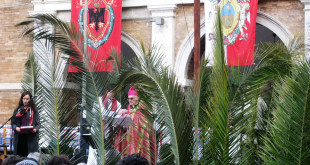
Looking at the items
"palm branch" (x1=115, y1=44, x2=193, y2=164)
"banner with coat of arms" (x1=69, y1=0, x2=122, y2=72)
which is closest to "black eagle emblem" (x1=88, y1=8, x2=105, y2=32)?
"banner with coat of arms" (x1=69, y1=0, x2=122, y2=72)

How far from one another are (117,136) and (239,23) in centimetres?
976

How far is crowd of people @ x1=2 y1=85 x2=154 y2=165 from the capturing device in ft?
16.4

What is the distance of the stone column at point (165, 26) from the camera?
16.9 metres

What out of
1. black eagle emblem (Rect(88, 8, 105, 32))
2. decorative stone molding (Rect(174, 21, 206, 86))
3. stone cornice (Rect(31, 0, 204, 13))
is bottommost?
decorative stone molding (Rect(174, 21, 206, 86))

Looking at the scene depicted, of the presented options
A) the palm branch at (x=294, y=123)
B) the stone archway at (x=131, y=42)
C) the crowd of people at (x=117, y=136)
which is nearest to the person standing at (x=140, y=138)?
the crowd of people at (x=117, y=136)

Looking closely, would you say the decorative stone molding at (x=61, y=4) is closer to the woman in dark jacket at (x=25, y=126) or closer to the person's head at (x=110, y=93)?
the woman in dark jacket at (x=25, y=126)

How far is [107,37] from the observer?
17.2 metres

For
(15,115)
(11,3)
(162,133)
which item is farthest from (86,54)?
(11,3)

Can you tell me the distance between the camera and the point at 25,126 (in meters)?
9.26

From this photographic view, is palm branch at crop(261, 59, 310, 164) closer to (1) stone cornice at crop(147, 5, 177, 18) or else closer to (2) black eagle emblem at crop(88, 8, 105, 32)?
(1) stone cornice at crop(147, 5, 177, 18)

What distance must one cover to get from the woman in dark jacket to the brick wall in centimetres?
1052

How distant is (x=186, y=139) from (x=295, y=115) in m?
1.32

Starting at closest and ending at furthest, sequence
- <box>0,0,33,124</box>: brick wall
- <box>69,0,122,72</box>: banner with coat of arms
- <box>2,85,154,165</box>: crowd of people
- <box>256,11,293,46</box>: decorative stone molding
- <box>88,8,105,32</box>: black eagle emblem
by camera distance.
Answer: <box>2,85,154,165</box>: crowd of people, <box>256,11,293,46</box>: decorative stone molding, <box>69,0,122,72</box>: banner with coat of arms, <box>88,8,105,32</box>: black eagle emblem, <box>0,0,33,124</box>: brick wall

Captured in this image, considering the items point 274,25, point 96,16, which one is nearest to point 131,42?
point 96,16
